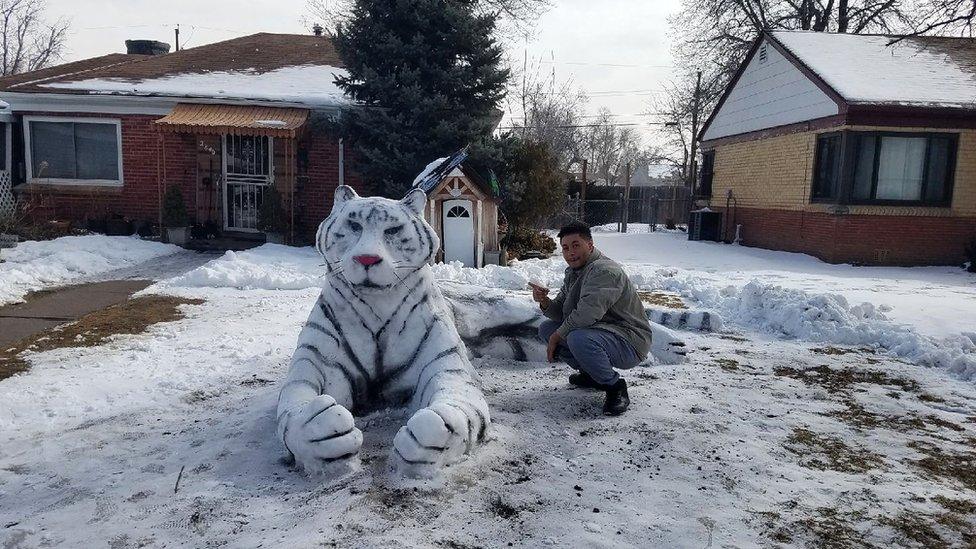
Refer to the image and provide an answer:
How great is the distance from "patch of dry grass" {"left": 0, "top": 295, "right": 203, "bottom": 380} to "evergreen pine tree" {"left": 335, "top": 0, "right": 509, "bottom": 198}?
5397 millimetres

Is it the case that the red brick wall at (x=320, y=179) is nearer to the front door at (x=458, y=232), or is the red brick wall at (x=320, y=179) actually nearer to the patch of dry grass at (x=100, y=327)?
the front door at (x=458, y=232)

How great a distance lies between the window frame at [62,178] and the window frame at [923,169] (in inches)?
572

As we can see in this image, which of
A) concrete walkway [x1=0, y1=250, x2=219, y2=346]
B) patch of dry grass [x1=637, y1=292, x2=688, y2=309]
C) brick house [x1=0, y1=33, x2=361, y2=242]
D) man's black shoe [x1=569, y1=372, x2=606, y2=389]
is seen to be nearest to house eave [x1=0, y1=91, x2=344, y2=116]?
brick house [x1=0, y1=33, x2=361, y2=242]

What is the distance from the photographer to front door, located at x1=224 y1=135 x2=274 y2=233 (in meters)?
13.1

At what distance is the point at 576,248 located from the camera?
3916mm

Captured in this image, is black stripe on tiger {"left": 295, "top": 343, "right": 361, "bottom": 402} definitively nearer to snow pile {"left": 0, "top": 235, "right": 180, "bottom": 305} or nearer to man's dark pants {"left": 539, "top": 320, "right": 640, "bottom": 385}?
man's dark pants {"left": 539, "top": 320, "right": 640, "bottom": 385}

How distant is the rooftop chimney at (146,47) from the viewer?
64.4 feet

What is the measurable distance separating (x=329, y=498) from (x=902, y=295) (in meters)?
8.07

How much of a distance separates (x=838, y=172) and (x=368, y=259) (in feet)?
39.1

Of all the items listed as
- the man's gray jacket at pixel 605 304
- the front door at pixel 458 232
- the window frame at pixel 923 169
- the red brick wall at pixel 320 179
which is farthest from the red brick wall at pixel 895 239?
the man's gray jacket at pixel 605 304

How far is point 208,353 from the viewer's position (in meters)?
4.88

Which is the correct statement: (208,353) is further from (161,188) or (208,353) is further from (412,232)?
(161,188)

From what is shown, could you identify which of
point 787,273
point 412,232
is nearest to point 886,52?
point 787,273

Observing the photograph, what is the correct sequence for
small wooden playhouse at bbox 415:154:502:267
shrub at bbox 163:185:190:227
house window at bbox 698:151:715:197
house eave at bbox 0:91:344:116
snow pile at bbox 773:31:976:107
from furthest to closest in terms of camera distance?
house window at bbox 698:151:715:197 < house eave at bbox 0:91:344:116 < shrub at bbox 163:185:190:227 < snow pile at bbox 773:31:976:107 < small wooden playhouse at bbox 415:154:502:267
